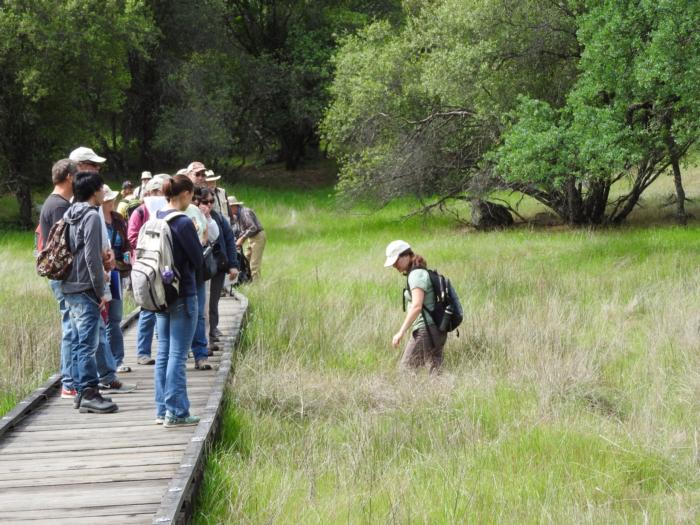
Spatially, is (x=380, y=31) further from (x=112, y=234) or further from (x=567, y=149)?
(x=112, y=234)

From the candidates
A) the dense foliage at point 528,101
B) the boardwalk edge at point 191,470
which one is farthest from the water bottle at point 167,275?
the dense foliage at point 528,101

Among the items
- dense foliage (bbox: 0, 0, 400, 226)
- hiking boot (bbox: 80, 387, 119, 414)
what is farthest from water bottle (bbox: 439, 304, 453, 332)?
dense foliage (bbox: 0, 0, 400, 226)

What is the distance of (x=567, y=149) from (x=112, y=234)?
10.3 meters

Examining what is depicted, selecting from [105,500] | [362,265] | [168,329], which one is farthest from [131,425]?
[362,265]

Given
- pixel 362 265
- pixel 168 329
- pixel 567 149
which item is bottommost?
pixel 362 265

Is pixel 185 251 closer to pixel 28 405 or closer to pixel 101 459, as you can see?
pixel 101 459

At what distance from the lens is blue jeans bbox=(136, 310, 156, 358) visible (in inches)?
330

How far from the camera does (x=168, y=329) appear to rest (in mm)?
6316

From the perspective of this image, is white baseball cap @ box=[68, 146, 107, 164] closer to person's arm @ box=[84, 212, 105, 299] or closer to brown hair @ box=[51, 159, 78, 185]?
brown hair @ box=[51, 159, 78, 185]

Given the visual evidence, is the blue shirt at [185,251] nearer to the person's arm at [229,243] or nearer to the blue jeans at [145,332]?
the person's arm at [229,243]

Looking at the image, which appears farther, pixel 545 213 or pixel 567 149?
pixel 545 213

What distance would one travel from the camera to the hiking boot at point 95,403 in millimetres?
6805

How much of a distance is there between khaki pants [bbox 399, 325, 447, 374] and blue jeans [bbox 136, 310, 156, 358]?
2.43 meters

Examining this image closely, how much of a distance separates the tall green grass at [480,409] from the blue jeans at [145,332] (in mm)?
911
